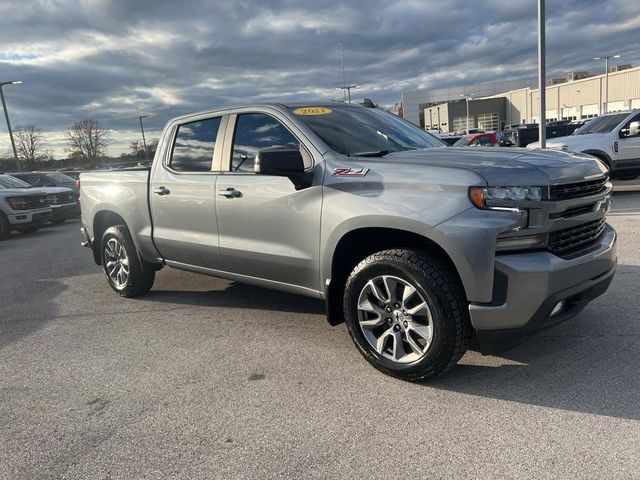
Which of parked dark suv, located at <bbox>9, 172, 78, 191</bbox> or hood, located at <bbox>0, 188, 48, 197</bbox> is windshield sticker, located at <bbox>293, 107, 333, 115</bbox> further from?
parked dark suv, located at <bbox>9, 172, 78, 191</bbox>

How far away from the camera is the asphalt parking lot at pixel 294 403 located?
271cm

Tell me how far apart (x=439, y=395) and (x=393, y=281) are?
2.53 ft

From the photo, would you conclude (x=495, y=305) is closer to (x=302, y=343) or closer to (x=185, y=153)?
(x=302, y=343)

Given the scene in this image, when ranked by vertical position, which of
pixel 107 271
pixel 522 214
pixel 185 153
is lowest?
pixel 107 271

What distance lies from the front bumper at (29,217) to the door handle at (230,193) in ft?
34.0

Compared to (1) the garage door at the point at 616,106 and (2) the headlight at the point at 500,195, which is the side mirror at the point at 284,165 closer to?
(2) the headlight at the point at 500,195

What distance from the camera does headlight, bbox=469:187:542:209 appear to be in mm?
3057

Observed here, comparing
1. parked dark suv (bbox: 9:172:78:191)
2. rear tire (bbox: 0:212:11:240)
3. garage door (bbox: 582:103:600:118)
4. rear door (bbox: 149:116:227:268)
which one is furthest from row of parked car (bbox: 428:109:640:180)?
garage door (bbox: 582:103:600:118)

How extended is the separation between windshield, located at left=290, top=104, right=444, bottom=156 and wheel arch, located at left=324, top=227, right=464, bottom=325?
65 cm

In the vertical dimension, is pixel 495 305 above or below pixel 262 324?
above

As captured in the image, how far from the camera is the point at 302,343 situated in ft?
14.2

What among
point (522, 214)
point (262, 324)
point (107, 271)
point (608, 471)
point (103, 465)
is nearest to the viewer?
point (608, 471)

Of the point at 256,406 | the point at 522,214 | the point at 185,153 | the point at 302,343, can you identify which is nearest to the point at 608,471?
the point at 522,214

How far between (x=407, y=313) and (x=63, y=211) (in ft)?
43.8
